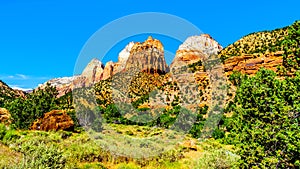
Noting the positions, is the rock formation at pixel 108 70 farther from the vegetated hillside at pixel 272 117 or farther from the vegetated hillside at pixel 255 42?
the vegetated hillside at pixel 272 117

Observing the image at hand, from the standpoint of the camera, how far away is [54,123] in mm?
39406

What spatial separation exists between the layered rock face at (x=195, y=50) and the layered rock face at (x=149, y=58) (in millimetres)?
5716

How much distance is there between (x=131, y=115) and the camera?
217 feet

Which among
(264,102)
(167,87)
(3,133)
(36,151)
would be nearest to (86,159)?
(36,151)

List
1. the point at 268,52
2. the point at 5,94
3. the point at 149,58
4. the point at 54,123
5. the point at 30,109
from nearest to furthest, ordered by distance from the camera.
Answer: the point at 54,123, the point at 30,109, the point at 268,52, the point at 5,94, the point at 149,58

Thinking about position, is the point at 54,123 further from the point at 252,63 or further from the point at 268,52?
the point at 268,52

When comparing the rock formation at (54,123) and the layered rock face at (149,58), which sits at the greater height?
the layered rock face at (149,58)

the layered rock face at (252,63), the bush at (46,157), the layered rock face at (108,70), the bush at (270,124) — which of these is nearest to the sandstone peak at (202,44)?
the layered rock face at (108,70)

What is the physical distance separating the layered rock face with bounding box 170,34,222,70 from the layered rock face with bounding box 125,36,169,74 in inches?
225

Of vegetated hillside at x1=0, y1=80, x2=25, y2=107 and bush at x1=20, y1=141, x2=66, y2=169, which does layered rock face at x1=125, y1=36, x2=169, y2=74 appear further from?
bush at x1=20, y1=141, x2=66, y2=169

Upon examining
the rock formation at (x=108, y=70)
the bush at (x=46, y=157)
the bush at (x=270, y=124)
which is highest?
the rock formation at (x=108, y=70)

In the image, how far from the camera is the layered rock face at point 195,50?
13206cm

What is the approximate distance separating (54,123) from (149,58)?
3747 inches

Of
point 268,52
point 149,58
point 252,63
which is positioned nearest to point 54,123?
point 252,63
